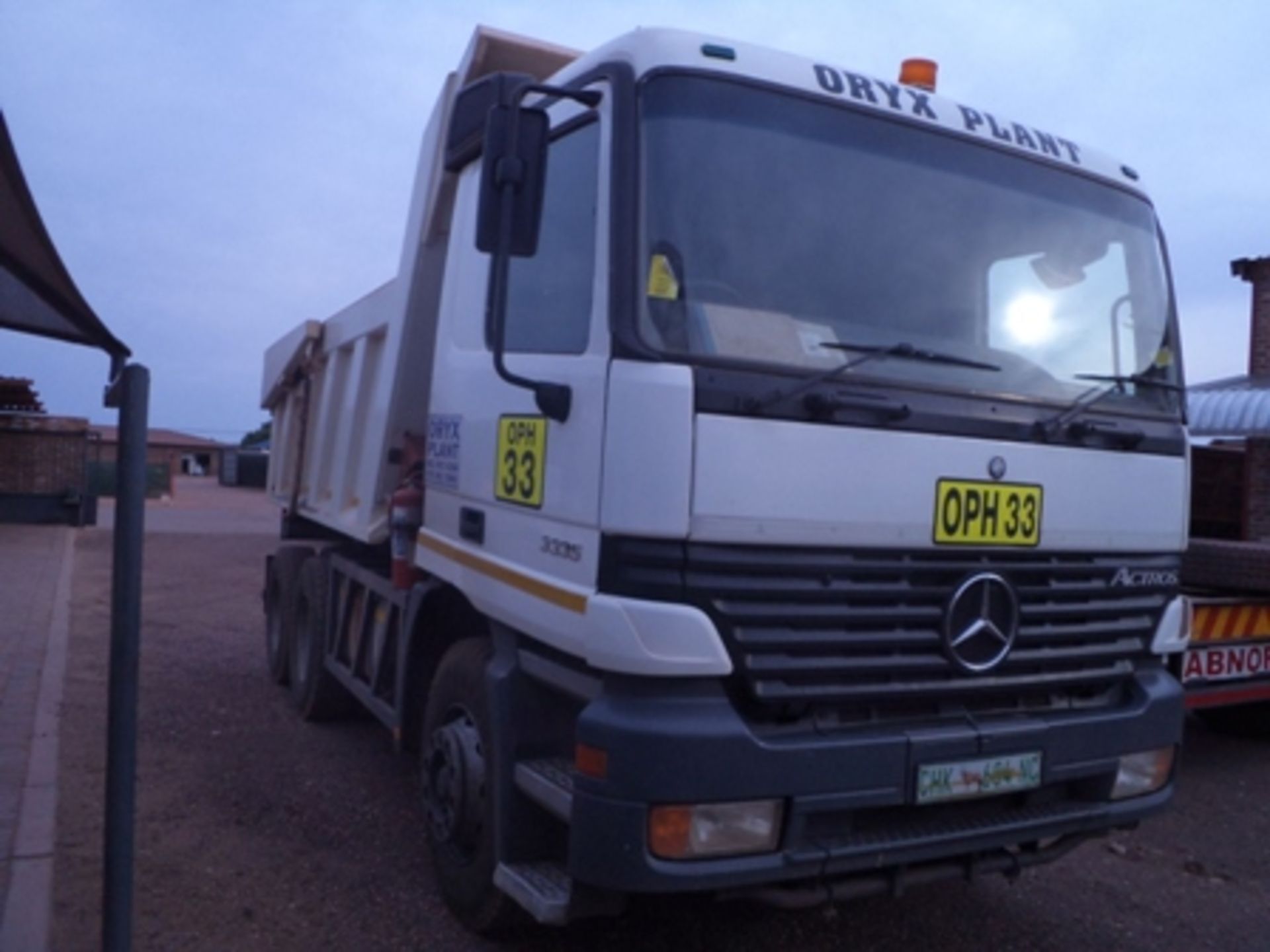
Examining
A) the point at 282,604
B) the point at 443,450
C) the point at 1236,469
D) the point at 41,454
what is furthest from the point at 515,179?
the point at 41,454

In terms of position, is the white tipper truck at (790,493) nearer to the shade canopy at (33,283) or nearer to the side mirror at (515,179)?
the side mirror at (515,179)

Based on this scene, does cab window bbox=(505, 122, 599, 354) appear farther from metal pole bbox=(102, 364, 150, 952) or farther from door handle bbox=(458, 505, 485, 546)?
metal pole bbox=(102, 364, 150, 952)

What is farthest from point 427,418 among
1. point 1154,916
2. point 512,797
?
point 1154,916

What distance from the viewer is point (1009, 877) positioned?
13.1 ft

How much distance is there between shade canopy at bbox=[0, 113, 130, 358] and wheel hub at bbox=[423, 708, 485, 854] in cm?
165

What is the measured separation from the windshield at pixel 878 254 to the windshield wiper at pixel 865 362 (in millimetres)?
18

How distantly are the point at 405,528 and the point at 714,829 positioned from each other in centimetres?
226

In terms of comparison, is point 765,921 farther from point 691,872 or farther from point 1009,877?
point 691,872

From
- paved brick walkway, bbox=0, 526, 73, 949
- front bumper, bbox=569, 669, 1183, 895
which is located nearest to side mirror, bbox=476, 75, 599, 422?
front bumper, bbox=569, 669, 1183, 895

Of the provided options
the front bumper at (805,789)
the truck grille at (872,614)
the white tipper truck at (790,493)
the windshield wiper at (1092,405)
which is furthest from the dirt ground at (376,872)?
the windshield wiper at (1092,405)

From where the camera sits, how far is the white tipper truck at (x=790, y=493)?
327 centimetres

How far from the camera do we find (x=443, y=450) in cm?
467

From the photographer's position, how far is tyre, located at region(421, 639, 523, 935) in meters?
3.98

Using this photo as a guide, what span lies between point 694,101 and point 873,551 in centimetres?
140
